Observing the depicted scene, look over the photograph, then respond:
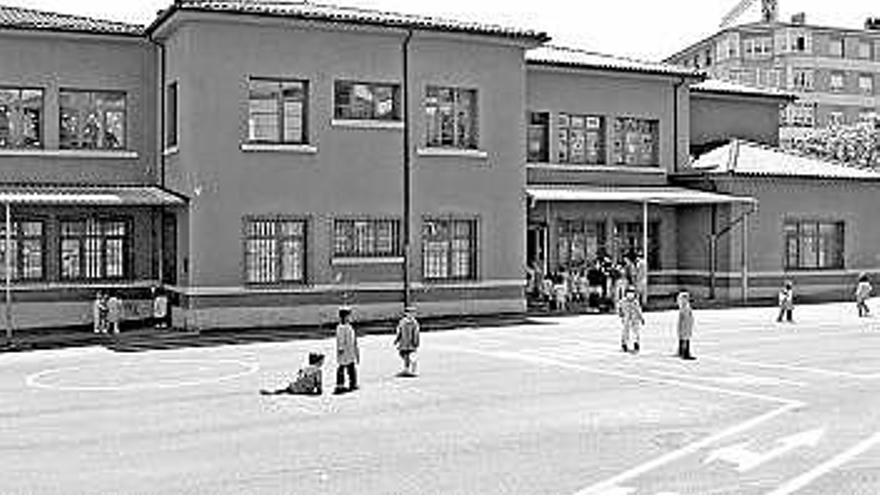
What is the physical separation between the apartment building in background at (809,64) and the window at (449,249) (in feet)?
223

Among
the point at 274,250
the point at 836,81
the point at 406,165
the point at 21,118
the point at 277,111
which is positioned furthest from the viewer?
the point at 836,81

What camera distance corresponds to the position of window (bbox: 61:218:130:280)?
30.2 meters

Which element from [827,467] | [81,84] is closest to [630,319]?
[827,467]

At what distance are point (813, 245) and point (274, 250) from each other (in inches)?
803

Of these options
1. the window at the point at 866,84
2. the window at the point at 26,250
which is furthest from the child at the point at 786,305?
the window at the point at 866,84

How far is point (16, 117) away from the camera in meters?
30.4

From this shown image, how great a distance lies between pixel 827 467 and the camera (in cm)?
1247

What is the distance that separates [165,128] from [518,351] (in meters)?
12.4

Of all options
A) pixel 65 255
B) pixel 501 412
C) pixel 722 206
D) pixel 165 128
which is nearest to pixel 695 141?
pixel 722 206

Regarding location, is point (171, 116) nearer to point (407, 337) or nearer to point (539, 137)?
point (539, 137)

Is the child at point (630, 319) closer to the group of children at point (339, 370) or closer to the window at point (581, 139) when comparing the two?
the group of children at point (339, 370)

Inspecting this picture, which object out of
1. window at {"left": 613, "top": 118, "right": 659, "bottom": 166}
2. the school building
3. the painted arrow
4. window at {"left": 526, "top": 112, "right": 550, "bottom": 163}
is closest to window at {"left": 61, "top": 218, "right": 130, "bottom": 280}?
the school building

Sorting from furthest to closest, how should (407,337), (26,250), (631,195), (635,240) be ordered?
(635,240)
(631,195)
(26,250)
(407,337)

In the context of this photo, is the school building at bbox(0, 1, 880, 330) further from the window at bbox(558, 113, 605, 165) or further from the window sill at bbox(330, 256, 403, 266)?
the window at bbox(558, 113, 605, 165)
